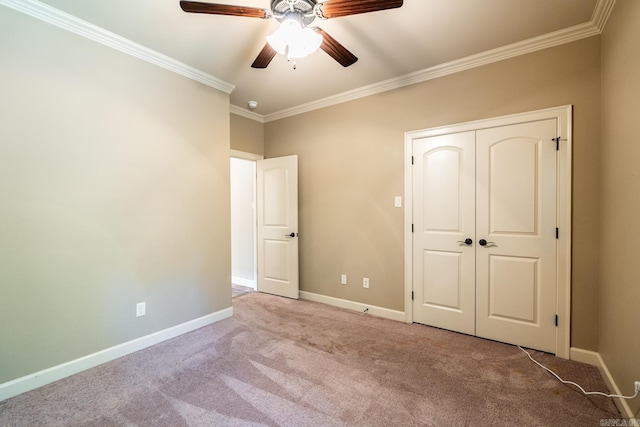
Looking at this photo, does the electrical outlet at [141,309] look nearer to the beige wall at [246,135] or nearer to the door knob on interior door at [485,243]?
the beige wall at [246,135]

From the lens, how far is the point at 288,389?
6.35 feet

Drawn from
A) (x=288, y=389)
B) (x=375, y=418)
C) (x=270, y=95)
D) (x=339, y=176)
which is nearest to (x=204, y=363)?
(x=288, y=389)

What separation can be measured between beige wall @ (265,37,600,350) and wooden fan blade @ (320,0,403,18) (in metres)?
1.60

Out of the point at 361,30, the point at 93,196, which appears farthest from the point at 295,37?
the point at 93,196

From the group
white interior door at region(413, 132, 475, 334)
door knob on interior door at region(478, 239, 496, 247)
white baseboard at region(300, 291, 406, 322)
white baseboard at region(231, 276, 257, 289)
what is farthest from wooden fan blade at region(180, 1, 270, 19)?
white baseboard at region(231, 276, 257, 289)

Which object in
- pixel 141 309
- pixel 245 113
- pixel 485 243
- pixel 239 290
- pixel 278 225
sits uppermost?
pixel 245 113

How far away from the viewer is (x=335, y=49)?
199 centimetres

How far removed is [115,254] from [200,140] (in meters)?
1.37

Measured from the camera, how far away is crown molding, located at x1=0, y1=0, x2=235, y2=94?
1952mm

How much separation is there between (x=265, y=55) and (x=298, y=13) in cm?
41

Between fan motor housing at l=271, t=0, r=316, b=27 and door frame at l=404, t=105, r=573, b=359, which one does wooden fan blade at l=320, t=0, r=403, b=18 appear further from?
door frame at l=404, t=105, r=573, b=359

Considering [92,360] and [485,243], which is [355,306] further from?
[92,360]

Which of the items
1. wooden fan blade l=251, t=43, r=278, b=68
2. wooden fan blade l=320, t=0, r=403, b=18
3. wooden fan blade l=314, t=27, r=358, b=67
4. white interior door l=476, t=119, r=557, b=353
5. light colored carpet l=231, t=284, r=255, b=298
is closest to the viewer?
wooden fan blade l=320, t=0, r=403, b=18

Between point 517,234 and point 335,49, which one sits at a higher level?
point 335,49
